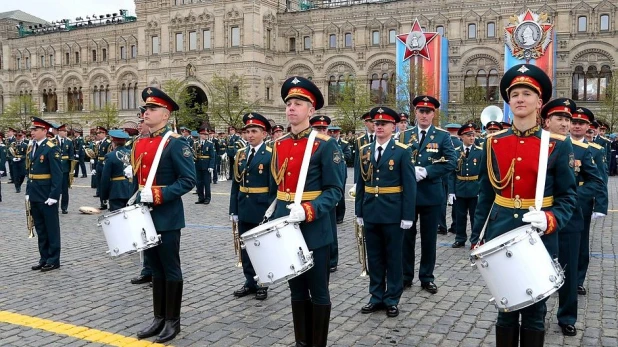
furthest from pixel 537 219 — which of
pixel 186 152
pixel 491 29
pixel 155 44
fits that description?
pixel 155 44

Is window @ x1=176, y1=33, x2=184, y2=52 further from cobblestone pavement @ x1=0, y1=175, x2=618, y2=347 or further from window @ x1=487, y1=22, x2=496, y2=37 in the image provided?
cobblestone pavement @ x1=0, y1=175, x2=618, y2=347

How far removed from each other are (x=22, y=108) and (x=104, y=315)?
176 feet

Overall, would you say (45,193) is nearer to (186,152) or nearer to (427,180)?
(186,152)

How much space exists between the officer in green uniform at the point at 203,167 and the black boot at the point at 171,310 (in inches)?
424

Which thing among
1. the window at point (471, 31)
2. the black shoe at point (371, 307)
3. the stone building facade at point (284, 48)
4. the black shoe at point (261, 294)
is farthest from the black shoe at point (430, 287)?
the window at point (471, 31)

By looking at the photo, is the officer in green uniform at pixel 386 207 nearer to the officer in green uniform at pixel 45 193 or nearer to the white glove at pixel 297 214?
the white glove at pixel 297 214

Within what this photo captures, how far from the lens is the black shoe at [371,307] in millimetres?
5992

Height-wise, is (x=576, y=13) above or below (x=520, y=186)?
above

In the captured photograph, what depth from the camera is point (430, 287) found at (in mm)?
6816

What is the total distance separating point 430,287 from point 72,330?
13.0 feet

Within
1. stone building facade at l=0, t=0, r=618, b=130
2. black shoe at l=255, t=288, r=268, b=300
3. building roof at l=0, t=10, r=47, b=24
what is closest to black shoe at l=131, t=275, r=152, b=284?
black shoe at l=255, t=288, r=268, b=300

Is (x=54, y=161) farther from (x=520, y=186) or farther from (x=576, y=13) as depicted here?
(x=576, y=13)

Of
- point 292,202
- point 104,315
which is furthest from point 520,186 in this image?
point 104,315

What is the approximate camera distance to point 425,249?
6879 mm
